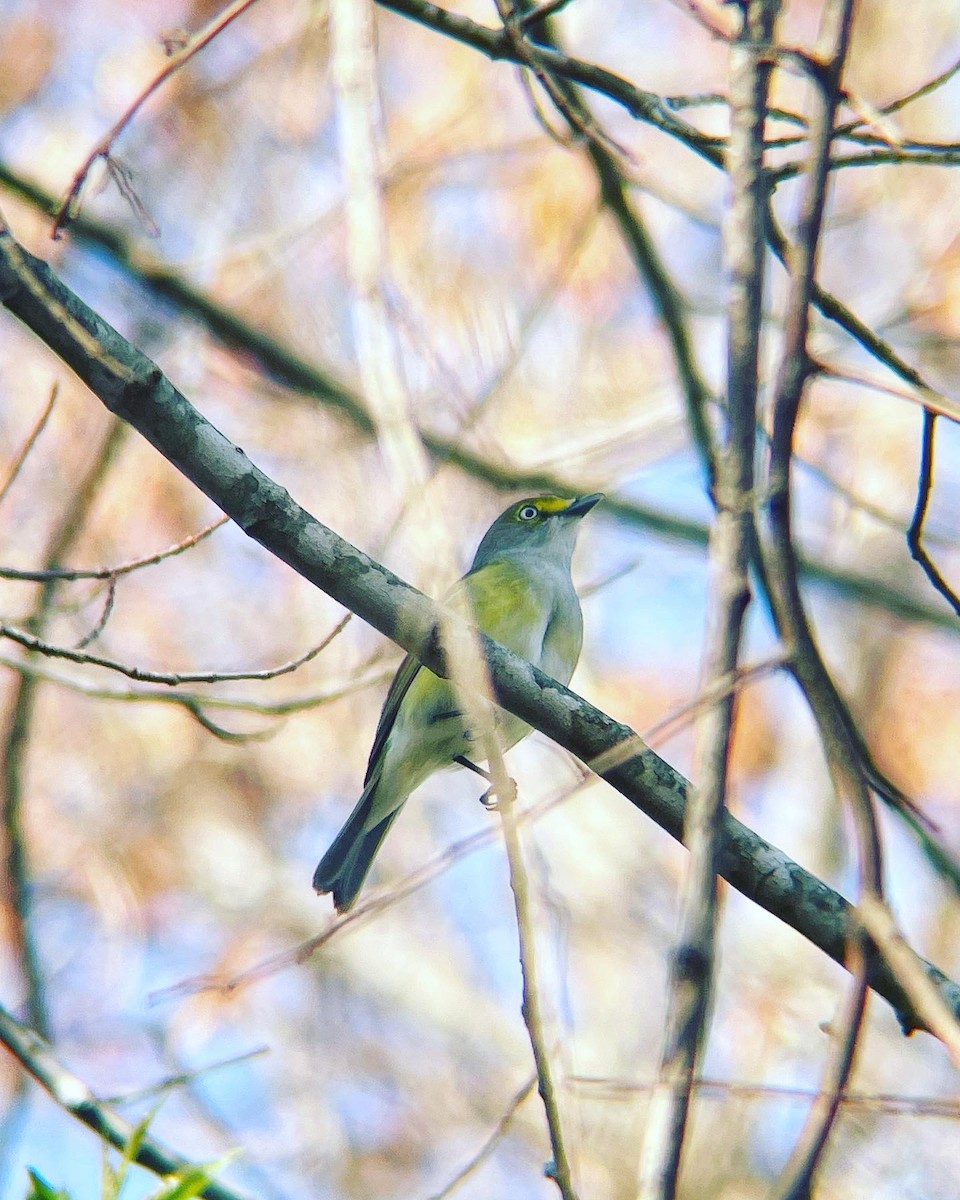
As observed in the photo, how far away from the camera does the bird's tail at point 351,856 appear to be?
5.39 meters

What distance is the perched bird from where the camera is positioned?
5371mm

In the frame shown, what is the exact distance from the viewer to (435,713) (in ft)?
17.6

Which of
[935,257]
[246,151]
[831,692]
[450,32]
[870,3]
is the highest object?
[870,3]

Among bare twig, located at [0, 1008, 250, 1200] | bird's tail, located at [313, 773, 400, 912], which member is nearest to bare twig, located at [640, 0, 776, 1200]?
bare twig, located at [0, 1008, 250, 1200]

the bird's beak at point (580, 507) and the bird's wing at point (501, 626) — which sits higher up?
the bird's beak at point (580, 507)

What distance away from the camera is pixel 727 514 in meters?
1.54

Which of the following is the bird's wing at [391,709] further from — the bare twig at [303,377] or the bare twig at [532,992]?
the bare twig at [532,992]

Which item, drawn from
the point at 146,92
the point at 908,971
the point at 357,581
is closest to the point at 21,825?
the point at 357,581

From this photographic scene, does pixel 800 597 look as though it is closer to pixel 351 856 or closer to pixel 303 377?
pixel 351 856

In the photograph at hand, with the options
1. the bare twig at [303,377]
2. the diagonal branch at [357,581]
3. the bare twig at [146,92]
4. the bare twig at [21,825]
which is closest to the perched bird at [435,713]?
the bare twig at [303,377]

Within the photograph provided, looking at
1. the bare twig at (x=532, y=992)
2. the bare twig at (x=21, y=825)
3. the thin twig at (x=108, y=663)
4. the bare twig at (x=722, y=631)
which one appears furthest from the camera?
the bare twig at (x=21, y=825)

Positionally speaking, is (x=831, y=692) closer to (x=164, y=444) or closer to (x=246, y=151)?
(x=164, y=444)

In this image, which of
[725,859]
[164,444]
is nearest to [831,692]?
[164,444]

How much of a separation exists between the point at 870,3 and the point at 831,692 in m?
9.69
